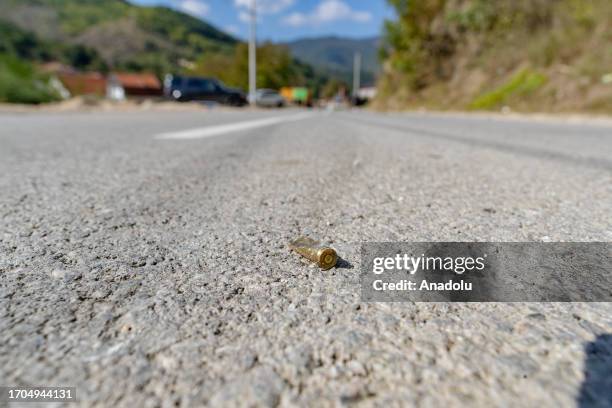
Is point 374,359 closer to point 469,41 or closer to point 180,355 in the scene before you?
point 180,355

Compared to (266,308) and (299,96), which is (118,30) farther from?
(266,308)

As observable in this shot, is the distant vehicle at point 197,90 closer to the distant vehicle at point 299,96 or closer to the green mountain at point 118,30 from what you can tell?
the distant vehicle at point 299,96

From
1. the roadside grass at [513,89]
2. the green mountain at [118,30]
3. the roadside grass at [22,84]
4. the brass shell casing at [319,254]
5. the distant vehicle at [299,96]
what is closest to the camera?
the brass shell casing at [319,254]

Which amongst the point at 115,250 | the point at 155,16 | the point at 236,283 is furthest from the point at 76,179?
the point at 155,16

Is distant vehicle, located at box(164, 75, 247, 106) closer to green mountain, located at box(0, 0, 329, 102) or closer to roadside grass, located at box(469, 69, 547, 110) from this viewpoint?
roadside grass, located at box(469, 69, 547, 110)

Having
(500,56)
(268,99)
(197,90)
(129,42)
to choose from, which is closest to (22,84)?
(197,90)

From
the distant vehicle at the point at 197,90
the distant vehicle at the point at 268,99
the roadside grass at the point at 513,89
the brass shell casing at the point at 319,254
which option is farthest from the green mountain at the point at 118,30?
the brass shell casing at the point at 319,254

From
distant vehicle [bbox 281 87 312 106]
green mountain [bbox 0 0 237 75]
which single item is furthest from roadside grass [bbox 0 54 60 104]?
green mountain [bbox 0 0 237 75]
